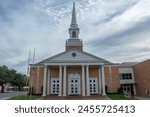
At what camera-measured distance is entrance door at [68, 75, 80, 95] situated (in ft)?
83.0

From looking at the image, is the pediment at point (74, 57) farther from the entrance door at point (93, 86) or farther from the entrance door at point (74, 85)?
the entrance door at point (93, 86)

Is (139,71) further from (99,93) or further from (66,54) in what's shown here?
(66,54)

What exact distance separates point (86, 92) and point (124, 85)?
32.5 ft

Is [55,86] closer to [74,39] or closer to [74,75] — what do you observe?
[74,75]

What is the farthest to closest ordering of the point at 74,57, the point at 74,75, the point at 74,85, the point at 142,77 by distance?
the point at 142,77 → the point at 74,75 → the point at 74,85 → the point at 74,57

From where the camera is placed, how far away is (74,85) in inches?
1013

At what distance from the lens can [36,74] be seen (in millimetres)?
27141

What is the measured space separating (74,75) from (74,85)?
1772 millimetres

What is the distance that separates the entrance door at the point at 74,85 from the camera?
83.0 ft

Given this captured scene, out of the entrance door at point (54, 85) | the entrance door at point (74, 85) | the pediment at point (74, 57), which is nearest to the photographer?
the pediment at point (74, 57)

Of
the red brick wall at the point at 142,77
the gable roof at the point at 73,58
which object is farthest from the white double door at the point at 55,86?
the red brick wall at the point at 142,77

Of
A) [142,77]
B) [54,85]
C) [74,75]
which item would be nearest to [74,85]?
[74,75]

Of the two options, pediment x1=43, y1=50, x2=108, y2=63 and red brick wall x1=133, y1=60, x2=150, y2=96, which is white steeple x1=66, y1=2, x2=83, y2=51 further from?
red brick wall x1=133, y1=60, x2=150, y2=96

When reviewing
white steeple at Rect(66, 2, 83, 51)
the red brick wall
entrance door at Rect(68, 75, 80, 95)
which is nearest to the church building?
entrance door at Rect(68, 75, 80, 95)
